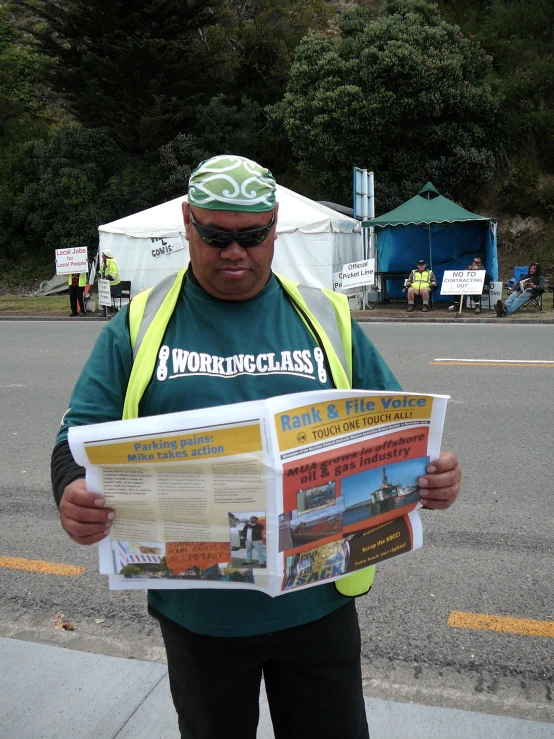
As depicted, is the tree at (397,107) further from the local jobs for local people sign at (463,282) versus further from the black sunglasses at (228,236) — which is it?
the black sunglasses at (228,236)

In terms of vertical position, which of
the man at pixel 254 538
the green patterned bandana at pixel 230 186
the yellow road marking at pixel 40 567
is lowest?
the yellow road marking at pixel 40 567

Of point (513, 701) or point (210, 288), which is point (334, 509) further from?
point (513, 701)

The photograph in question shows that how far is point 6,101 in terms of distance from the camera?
34594 mm

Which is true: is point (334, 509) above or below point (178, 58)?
below

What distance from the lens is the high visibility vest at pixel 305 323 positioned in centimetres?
173

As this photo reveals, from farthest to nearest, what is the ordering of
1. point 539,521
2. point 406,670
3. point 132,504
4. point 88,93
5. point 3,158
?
point 3,158, point 88,93, point 539,521, point 406,670, point 132,504

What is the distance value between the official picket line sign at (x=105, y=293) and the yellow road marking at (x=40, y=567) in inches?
565

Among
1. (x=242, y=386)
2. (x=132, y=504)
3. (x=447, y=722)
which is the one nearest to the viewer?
(x=132, y=504)

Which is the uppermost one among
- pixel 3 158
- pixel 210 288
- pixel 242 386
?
pixel 3 158

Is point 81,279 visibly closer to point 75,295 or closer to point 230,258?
point 75,295

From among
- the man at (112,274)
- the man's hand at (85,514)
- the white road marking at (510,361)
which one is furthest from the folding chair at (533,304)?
the man's hand at (85,514)

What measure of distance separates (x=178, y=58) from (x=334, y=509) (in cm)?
3271

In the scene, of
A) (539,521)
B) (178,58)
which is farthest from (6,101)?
(539,521)

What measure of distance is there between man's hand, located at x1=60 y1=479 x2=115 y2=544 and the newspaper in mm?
19
